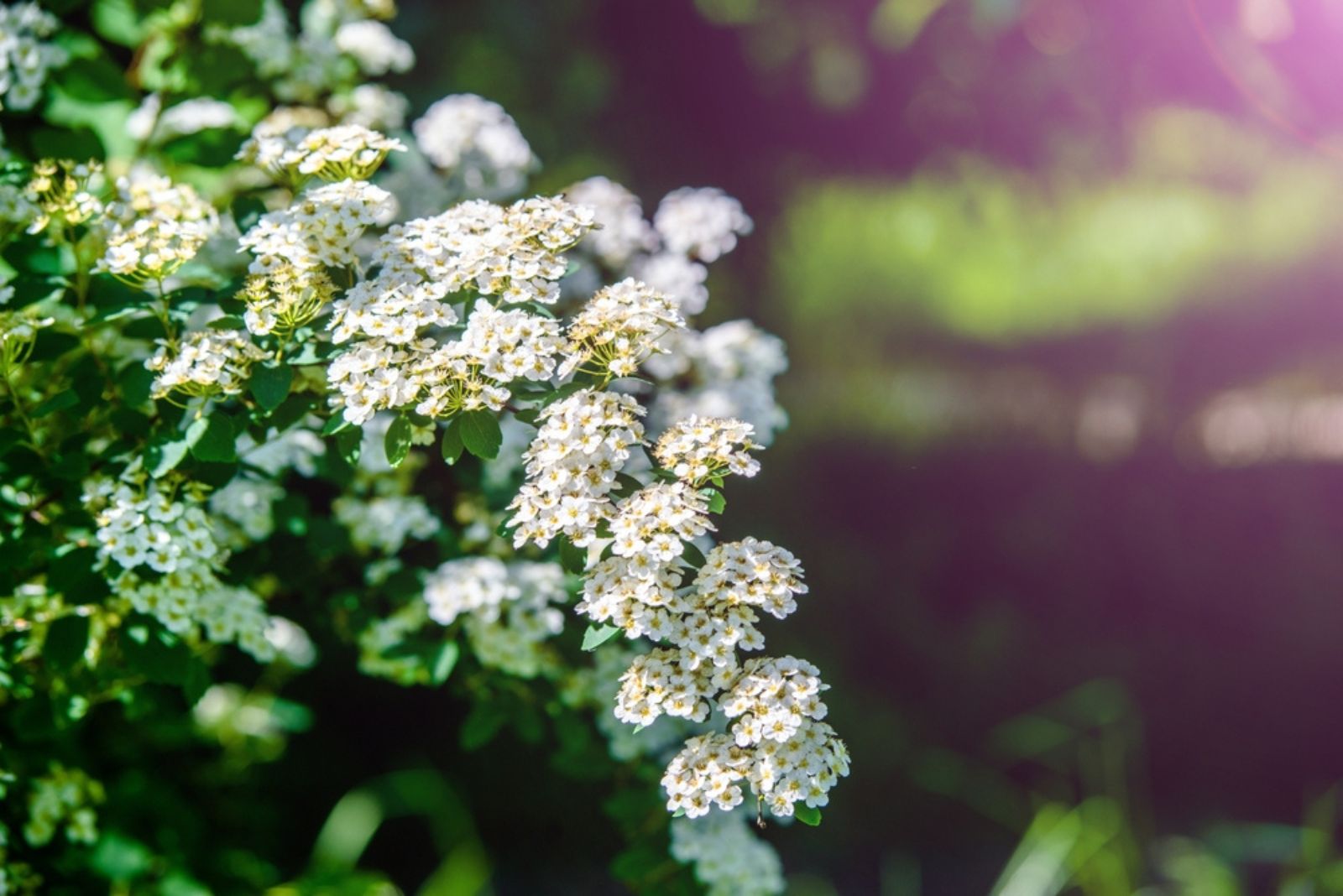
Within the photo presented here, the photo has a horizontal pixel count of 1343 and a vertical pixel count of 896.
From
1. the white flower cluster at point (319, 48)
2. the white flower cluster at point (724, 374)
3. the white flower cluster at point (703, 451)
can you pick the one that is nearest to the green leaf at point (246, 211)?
→ the white flower cluster at point (319, 48)

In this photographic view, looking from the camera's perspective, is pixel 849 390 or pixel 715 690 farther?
pixel 849 390

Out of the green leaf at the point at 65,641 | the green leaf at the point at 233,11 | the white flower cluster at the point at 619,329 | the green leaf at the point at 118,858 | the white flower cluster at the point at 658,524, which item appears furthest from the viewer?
the green leaf at the point at 118,858

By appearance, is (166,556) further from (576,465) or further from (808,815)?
(808,815)

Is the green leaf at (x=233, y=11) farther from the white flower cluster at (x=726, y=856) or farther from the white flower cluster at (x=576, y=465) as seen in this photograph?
the white flower cluster at (x=726, y=856)

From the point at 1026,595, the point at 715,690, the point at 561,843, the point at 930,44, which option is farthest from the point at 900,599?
the point at 715,690

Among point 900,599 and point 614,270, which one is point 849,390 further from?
point 614,270

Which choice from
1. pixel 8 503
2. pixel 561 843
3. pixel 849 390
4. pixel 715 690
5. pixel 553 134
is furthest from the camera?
pixel 849 390

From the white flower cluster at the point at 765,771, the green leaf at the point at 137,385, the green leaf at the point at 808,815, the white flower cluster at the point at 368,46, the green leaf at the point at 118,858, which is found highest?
the white flower cluster at the point at 368,46

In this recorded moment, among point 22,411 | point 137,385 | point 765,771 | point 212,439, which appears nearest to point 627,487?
point 765,771
